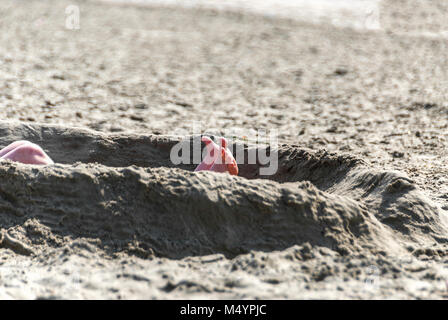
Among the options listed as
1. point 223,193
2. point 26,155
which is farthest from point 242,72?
point 223,193

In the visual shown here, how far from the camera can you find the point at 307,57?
10.8m

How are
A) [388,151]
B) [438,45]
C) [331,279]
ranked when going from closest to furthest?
[331,279], [388,151], [438,45]

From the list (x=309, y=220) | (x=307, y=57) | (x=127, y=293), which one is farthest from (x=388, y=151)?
(x=307, y=57)

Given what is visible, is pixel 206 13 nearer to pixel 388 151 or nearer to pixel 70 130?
pixel 388 151

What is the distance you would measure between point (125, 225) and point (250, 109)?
189 inches

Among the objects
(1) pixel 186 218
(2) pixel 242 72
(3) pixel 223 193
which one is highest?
(2) pixel 242 72

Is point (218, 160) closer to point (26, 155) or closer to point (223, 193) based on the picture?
point (223, 193)

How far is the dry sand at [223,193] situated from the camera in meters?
2.72

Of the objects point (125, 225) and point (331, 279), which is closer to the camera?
point (331, 279)

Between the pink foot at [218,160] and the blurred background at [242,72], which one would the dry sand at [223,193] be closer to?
the blurred background at [242,72]

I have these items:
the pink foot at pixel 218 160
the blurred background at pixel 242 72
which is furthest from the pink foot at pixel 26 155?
the blurred background at pixel 242 72

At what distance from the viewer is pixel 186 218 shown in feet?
10.1

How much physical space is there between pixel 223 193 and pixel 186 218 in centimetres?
26
